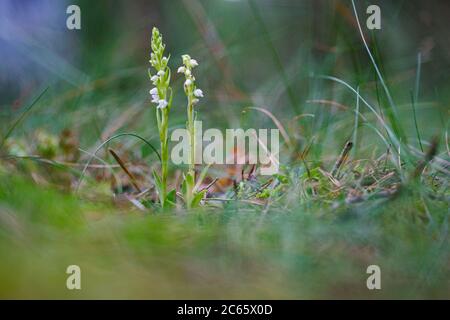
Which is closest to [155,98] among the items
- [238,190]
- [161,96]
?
[161,96]

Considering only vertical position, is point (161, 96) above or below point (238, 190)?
above

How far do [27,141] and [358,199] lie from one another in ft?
3.43

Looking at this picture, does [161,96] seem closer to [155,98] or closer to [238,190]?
[155,98]

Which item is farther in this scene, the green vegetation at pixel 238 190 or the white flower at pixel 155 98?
the white flower at pixel 155 98

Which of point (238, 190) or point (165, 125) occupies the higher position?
point (165, 125)

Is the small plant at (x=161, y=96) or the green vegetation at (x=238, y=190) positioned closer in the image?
the green vegetation at (x=238, y=190)

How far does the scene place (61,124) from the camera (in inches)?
67.8

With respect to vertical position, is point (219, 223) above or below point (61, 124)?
below

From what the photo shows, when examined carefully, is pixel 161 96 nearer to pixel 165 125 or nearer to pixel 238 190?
pixel 165 125

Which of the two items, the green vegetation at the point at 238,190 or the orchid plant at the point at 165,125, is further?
the orchid plant at the point at 165,125

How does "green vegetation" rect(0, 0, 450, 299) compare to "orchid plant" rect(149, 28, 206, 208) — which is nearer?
"green vegetation" rect(0, 0, 450, 299)
